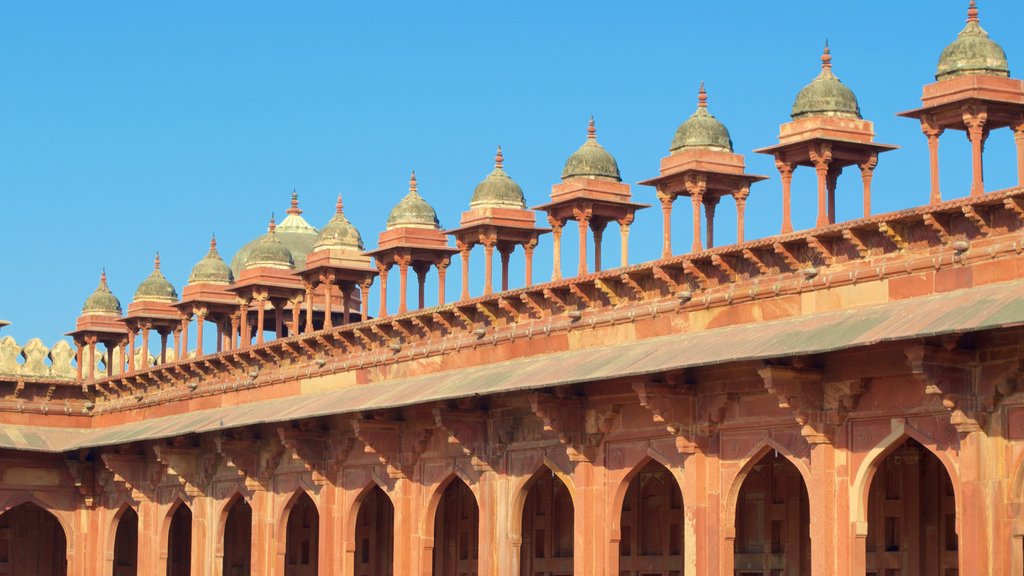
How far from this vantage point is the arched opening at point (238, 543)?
3672 centimetres

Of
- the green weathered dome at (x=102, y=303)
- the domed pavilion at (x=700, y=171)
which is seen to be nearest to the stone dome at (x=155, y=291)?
the green weathered dome at (x=102, y=303)

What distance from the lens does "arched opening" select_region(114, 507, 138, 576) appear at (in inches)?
1559

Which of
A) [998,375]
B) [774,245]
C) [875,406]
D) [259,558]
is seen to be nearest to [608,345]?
[774,245]

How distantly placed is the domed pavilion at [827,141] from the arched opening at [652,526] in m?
4.64

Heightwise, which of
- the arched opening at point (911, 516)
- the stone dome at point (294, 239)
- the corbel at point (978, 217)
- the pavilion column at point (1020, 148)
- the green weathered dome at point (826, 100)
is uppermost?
the stone dome at point (294, 239)

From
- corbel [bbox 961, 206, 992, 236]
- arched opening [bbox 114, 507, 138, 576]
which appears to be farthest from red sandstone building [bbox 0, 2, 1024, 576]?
arched opening [bbox 114, 507, 138, 576]

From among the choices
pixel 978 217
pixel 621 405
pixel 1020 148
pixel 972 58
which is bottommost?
pixel 621 405

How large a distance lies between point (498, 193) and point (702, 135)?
5.02 m

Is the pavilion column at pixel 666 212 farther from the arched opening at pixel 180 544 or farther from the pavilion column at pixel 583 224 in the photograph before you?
the arched opening at pixel 180 544

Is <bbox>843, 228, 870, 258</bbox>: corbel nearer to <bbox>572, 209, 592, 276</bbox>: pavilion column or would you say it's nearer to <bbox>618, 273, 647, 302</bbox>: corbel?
<bbox>618, 273, 647, 302</bbox>: corbel

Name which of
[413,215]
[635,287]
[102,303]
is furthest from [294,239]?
[635,287]

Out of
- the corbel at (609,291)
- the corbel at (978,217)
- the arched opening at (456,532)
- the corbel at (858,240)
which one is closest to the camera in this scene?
the corbel at (978,217)

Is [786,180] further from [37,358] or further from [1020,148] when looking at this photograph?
[37,358]

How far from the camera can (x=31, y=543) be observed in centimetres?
3884
